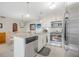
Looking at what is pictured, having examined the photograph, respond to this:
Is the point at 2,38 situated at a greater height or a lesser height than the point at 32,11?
lesser

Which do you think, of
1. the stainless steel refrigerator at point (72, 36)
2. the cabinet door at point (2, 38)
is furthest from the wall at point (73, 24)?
the cabinet door at point (2, 38)

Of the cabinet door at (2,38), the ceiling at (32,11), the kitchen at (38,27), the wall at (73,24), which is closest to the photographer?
the wall at (73,24)

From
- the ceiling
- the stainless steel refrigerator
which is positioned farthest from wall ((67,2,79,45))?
the ceiling

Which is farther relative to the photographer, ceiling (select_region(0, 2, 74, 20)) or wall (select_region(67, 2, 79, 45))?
ceiling (select_region(0, 2, 74, 20))

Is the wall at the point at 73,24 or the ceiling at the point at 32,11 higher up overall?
the ceiling at the point at 32,11

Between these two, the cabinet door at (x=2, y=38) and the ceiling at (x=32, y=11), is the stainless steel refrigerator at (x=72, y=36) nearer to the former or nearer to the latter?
the ceiling at (x=32, y=11)

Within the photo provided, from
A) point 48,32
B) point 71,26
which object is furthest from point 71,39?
point 48,32

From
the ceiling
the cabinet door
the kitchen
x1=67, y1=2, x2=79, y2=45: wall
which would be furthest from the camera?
the cabinet door

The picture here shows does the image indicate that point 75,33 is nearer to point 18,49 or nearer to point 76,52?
point 76,52

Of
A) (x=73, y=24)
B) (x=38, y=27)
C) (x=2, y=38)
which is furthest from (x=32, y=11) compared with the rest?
(x=2, y=38)

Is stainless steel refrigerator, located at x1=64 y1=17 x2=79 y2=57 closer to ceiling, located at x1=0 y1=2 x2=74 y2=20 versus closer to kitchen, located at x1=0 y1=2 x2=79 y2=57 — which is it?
kitchen, located at x1=0 y1=2 x2=79 y2=57

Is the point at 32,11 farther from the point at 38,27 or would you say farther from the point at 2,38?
the point at 2,38

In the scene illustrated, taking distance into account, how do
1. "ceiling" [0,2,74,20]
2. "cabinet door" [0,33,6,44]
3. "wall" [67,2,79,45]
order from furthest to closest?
1. "cabinet door" [0,33,6,44]
2. "ceiling" [0,2,74,20]
3. "wall" [67,2,79,45]

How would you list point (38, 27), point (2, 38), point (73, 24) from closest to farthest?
point (73, 24) → point (38, 27) → point (2, 38)
